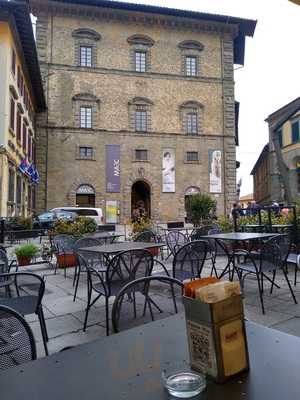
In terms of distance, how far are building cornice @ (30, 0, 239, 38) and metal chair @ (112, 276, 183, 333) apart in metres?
27.2

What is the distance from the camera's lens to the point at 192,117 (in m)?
27.4

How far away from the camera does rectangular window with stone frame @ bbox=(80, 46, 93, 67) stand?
25.8 m

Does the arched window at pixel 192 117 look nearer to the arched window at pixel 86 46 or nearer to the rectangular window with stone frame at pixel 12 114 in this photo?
the arched window at pixel 86 46

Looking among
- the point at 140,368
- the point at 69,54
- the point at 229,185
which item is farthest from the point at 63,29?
the point at 140,368

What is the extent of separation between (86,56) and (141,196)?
1173cm

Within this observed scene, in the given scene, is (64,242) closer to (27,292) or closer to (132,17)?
(27,292)

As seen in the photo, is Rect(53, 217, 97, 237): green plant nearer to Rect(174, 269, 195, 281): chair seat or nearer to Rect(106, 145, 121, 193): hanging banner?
Rect(174, 269, 195, 281): chair seat

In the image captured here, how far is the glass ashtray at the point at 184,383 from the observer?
1054 mm

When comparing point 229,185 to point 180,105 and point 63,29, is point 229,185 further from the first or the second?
point 63,29

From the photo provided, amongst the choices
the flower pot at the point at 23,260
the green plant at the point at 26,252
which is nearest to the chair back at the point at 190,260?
the green plant at the point at 26,252

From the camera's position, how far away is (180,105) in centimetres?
2712

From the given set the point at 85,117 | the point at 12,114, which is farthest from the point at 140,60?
the point at 12,114

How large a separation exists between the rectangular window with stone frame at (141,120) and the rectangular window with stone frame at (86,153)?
3927 mm

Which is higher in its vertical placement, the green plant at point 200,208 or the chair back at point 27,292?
the green plant at point 200,208
